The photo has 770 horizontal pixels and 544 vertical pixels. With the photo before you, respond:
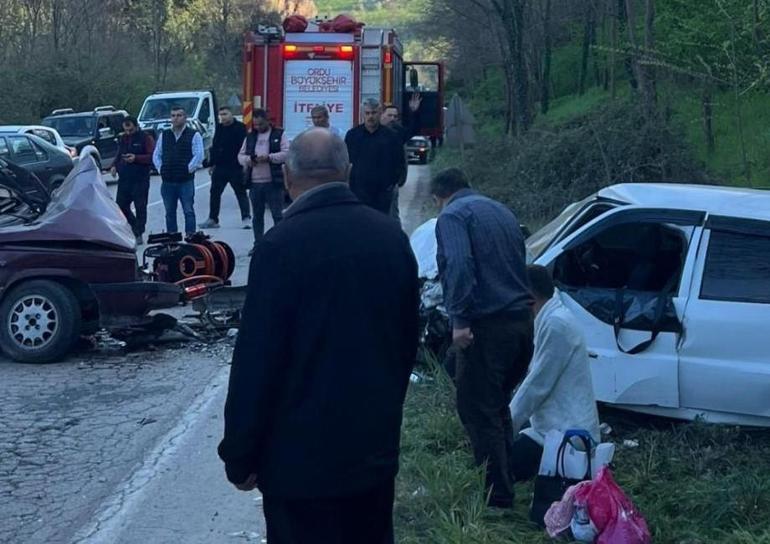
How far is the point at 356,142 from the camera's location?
1318 centimetres

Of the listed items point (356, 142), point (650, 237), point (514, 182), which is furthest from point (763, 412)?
point (514, 182)

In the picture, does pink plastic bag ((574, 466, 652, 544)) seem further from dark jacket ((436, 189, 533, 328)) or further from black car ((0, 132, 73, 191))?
black car ((0, 132, 73, 191))

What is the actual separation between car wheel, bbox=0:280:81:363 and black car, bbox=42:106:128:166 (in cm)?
2238

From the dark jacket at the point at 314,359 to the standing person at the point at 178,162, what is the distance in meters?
11.9

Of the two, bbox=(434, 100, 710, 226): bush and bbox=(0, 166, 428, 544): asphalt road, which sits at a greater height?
bbox=(434, 100, 710, 226): bush

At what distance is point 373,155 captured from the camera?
13.1 meters

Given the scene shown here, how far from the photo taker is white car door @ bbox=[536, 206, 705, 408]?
712cm

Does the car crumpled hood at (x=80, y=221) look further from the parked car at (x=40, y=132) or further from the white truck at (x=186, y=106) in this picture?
the white truck at (x=186, y=106)

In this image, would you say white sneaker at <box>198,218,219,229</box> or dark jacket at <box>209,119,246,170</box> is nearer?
dark jacket at <box>209,119,246,170</box>

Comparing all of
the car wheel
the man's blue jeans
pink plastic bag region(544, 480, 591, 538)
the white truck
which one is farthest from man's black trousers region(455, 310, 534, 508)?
the white truck

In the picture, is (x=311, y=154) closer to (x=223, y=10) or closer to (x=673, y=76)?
(x=673, y=76)

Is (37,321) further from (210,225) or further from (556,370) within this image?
(210,225)

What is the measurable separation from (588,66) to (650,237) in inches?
1672

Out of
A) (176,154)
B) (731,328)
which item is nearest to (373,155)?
(176,154)
